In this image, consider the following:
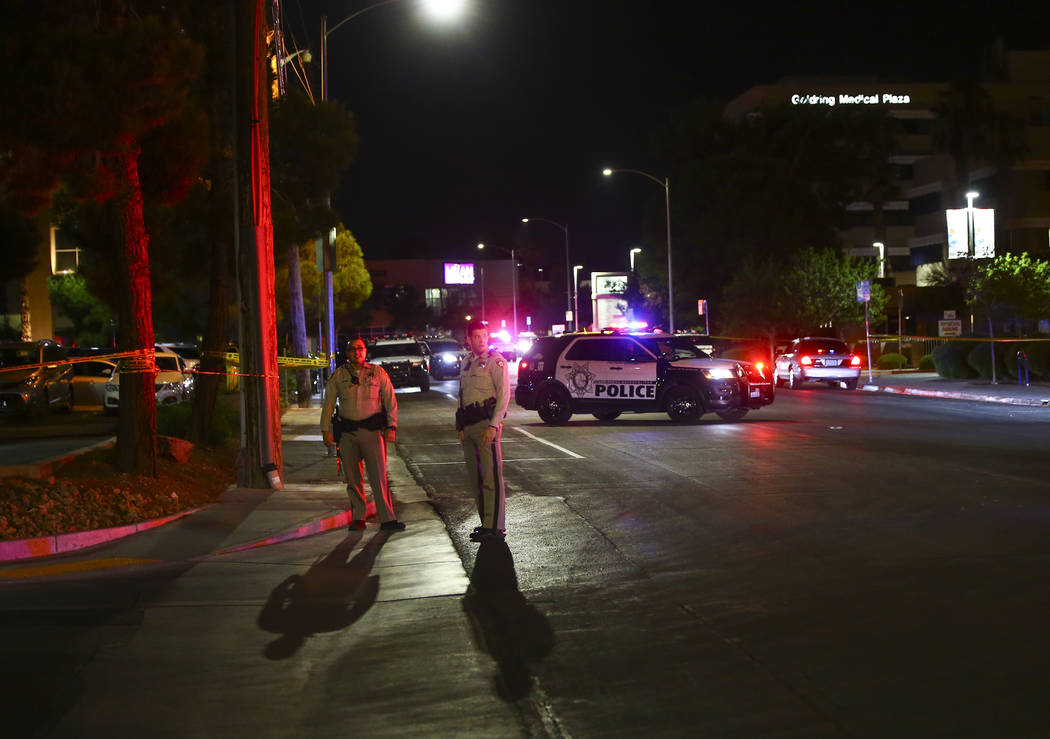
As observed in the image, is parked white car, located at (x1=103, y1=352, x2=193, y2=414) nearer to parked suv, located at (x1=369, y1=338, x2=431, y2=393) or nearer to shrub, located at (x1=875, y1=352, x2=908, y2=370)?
parked suv, located at (x1=369, y1=338, x2=431, y2=393)

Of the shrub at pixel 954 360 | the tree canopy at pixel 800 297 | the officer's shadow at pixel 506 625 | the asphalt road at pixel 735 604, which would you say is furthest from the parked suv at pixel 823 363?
the officer's shadow at pixel 506 625

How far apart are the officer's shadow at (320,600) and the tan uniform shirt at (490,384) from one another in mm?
1611

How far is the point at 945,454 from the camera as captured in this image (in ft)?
54.9

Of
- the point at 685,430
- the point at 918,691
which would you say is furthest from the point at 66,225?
the point at 918,691

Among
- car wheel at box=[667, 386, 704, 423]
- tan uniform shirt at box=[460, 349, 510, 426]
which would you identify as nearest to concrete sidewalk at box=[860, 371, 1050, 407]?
car wheel at box=[667, 386, 704, 423]

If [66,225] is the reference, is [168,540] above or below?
below

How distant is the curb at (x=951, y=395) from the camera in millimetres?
28281

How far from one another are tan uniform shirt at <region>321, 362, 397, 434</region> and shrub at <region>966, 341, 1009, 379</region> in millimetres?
27747

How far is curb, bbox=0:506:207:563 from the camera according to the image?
33.6 ft

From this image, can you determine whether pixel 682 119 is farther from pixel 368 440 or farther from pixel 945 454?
pixel 368 440

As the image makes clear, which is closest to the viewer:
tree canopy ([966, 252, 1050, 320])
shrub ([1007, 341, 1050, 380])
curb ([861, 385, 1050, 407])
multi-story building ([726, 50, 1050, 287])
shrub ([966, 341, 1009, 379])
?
curb ([861, 385, 1050, 407])

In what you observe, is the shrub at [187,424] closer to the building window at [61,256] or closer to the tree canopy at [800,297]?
the tree canopy at [800,297]

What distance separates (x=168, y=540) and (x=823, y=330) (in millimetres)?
41261

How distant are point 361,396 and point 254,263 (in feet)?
11.1
